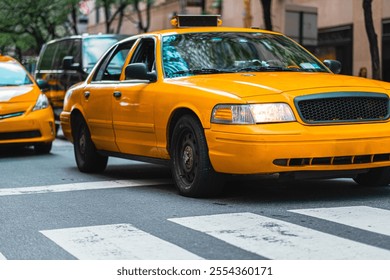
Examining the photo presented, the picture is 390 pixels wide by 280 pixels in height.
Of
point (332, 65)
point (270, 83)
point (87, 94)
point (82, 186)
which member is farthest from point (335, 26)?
point (270, 83)

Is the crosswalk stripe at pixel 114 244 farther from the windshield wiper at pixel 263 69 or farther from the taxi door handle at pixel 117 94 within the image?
the taxi door handle at pixel 117 94

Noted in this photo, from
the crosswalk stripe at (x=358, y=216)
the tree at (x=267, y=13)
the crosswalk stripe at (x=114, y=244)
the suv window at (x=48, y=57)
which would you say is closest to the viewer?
the crosswalk stripe at (x=114, y=244)

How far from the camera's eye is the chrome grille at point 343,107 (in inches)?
329

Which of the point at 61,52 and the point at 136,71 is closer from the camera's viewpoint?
the point at 136,71

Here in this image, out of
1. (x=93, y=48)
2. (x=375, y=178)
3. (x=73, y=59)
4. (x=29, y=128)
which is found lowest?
(x=29, y=128)

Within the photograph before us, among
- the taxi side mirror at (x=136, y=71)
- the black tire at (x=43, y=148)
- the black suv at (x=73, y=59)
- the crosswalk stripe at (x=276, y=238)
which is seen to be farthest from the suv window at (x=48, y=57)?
the crosswalk stripe at (x=276, y=238)

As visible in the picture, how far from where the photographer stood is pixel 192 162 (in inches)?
350

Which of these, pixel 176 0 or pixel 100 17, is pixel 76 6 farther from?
pixel 100 17

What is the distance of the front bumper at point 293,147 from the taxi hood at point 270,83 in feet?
1.21

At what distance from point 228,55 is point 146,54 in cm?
110

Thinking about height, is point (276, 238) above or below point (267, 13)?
below

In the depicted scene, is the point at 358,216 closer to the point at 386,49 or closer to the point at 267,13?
the point at 267,13

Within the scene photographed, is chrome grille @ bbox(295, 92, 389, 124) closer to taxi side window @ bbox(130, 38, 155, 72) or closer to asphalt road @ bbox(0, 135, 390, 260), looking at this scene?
asphalt road @ bbox(0, 135, 390, 260)

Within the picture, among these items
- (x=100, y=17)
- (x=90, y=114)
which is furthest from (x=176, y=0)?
(x=90, y=114)
